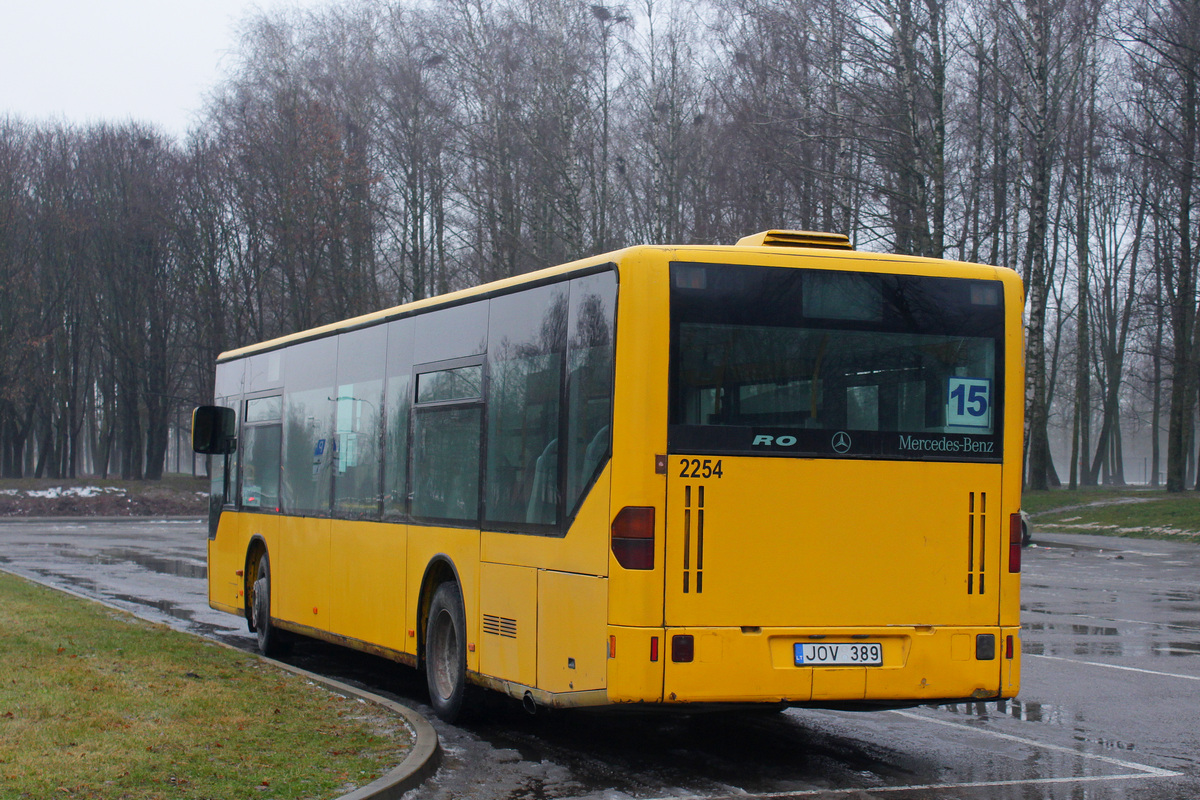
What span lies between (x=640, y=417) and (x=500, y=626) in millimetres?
2027

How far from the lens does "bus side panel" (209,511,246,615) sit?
14.4 m

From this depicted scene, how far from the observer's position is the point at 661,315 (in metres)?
7.49

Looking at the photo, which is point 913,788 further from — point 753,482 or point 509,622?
point 509,622

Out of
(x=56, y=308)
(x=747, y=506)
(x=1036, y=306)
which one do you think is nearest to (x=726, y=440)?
(x=747, y=506)

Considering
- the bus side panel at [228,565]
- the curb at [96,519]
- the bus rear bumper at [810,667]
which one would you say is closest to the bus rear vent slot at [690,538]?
the bus rear bumper at [810,667]

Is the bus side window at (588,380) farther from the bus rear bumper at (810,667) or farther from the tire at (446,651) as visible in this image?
the tire at (446,651)

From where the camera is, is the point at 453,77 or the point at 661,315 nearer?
the point at 661,315

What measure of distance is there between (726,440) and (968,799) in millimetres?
2235

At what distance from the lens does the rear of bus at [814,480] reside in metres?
7.38

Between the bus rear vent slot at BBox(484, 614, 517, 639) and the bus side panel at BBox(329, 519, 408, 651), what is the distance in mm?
1516

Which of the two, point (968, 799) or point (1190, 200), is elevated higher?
point (1190, 200)

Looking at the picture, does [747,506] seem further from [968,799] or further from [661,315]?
[968,799]

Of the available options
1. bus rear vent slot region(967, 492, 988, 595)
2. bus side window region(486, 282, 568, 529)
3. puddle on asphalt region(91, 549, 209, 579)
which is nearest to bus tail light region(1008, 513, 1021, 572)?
bus rear vent slot region(967, 492, 988, 595)

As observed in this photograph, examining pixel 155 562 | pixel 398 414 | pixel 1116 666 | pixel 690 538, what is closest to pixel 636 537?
pixel 690 538
